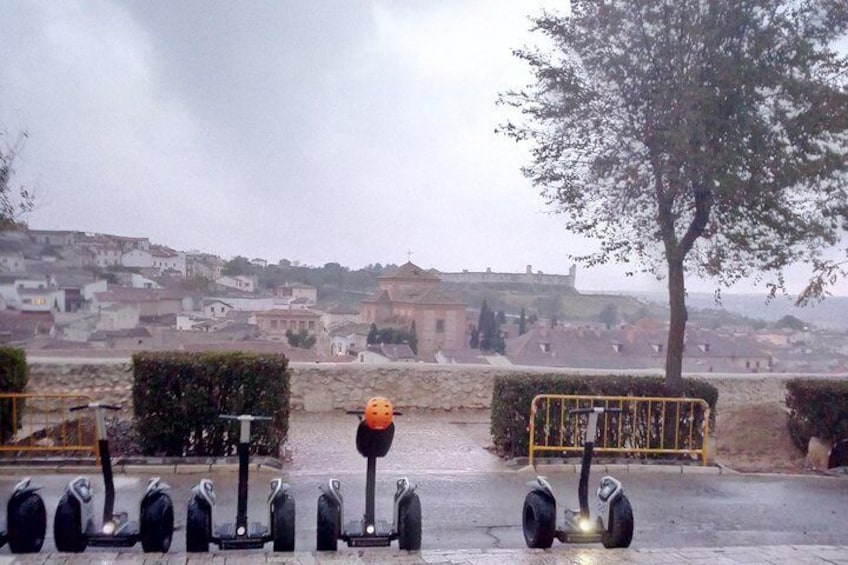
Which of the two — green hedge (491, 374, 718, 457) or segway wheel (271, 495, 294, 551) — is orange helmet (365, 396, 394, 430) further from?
green hedge (491, 374, 718, 457)

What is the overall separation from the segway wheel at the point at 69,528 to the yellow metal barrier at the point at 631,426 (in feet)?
18.5

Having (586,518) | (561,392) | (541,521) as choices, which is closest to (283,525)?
(541,521)

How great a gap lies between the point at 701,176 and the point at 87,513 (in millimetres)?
8002

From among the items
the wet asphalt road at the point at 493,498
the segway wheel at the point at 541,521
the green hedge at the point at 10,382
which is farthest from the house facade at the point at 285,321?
A: the segway wheel at the point at 541,521

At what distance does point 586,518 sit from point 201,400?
16.4ft

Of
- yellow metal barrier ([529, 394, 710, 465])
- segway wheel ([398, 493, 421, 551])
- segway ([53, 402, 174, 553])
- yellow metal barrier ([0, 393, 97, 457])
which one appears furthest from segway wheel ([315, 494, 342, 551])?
yellow metal barrier ([0, 393, 97, 457])

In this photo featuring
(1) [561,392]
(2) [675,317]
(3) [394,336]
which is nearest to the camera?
(1) [561,392]

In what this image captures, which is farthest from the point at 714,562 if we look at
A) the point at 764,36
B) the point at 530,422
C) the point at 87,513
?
the point at 764,36

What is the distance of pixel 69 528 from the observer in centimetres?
583

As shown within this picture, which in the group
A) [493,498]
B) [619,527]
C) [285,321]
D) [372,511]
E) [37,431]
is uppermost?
[285,321]

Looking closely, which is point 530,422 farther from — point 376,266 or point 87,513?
point 376,266

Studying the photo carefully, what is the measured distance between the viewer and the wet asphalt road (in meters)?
7.17

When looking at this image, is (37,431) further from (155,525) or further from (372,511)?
(372,511)

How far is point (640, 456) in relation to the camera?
10258 millimetres
